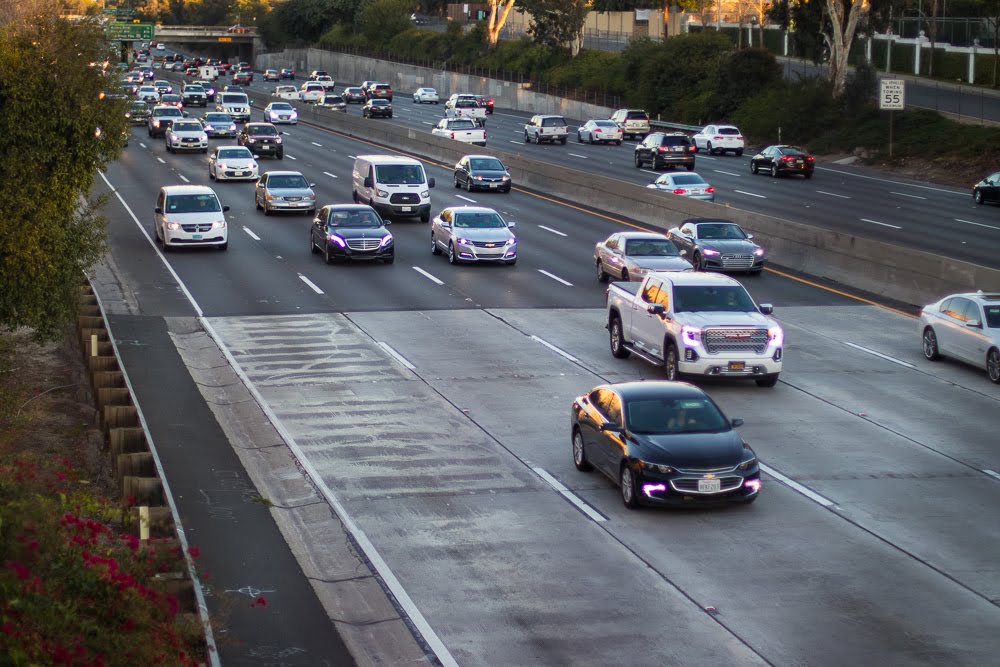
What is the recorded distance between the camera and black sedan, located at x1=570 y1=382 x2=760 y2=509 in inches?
602

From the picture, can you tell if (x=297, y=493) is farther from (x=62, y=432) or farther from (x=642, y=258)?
(x=642, y=258)

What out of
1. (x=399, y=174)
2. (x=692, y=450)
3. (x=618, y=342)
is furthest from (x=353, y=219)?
(x=692, y=450)

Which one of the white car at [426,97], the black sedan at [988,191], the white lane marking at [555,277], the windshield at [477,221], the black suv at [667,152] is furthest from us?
the white car at [426,97]

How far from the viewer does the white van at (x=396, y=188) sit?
42.1 metres

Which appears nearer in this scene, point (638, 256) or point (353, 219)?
point (638, 256)

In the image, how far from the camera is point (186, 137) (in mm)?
61750

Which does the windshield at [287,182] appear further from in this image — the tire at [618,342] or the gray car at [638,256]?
the tire at [618,342]

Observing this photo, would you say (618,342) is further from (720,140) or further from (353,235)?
(720,140)

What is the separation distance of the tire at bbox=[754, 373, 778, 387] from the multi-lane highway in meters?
0.19

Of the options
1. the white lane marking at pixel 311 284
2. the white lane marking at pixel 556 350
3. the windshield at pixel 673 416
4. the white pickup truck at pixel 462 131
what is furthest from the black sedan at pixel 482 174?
the windshield at pixel 673 416

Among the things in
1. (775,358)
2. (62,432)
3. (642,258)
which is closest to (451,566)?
(62,432)

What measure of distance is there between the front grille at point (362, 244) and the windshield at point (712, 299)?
508 inches

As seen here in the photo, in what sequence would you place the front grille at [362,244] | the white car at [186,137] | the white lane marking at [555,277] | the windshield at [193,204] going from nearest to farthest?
the white lane marking at [555,277] < the front grille at [362,244] < the windshield at [193,204] < the white car at [186,137]

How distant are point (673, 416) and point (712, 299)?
22.0 ft
